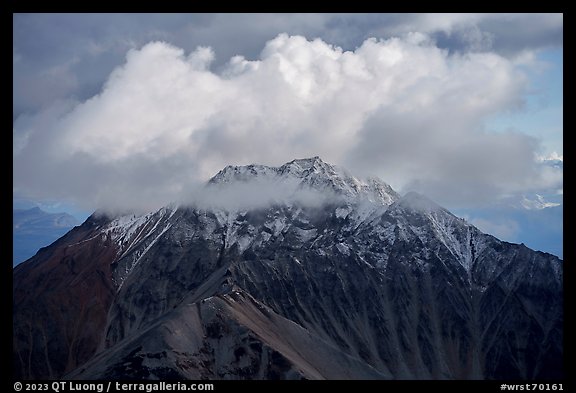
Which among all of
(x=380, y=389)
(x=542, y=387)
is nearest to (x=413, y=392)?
(x=380, y=389)

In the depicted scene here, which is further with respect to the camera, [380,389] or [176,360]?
[176,360]

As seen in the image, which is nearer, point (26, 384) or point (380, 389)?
point (380, 389)

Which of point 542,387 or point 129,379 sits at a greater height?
point 129,379
